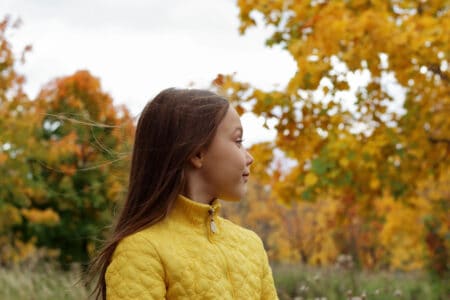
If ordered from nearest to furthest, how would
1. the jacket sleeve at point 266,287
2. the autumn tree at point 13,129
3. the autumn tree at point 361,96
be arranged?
the jacket sleeve at point 266,287 → the autumn tree at point 361,96 → the autumn tree at point 13,129

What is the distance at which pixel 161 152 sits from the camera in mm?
1953

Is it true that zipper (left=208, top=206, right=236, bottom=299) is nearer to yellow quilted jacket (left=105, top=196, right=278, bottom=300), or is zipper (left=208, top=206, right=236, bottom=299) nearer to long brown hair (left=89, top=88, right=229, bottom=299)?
yellow quilted jacket (left=105, top=196, right=278, bottom=300)

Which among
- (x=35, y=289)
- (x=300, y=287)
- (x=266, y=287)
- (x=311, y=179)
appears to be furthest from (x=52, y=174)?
(x=266, y=287)

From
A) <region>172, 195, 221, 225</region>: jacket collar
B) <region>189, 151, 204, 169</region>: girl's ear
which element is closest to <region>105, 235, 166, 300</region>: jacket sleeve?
<region>172, 195, 221, 225</region>: jacket collar

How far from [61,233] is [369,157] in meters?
10.3

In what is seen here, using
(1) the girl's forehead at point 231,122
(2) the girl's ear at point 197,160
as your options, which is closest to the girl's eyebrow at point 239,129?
(1) the girl's forehead at point 231,122

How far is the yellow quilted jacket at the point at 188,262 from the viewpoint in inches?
70.0

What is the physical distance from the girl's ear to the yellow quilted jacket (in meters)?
0.10

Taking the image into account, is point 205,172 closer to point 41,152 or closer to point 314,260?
point 41,152

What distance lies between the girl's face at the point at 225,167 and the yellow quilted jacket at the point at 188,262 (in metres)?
0.06

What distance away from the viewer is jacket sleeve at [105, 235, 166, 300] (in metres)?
1.76

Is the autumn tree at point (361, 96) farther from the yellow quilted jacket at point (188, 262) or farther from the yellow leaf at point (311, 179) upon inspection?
the yellow quilted jacket at point (188, 262)

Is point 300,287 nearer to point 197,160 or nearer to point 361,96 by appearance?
point 361,96

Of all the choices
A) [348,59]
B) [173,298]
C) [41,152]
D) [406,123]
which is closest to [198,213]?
[173,298]
